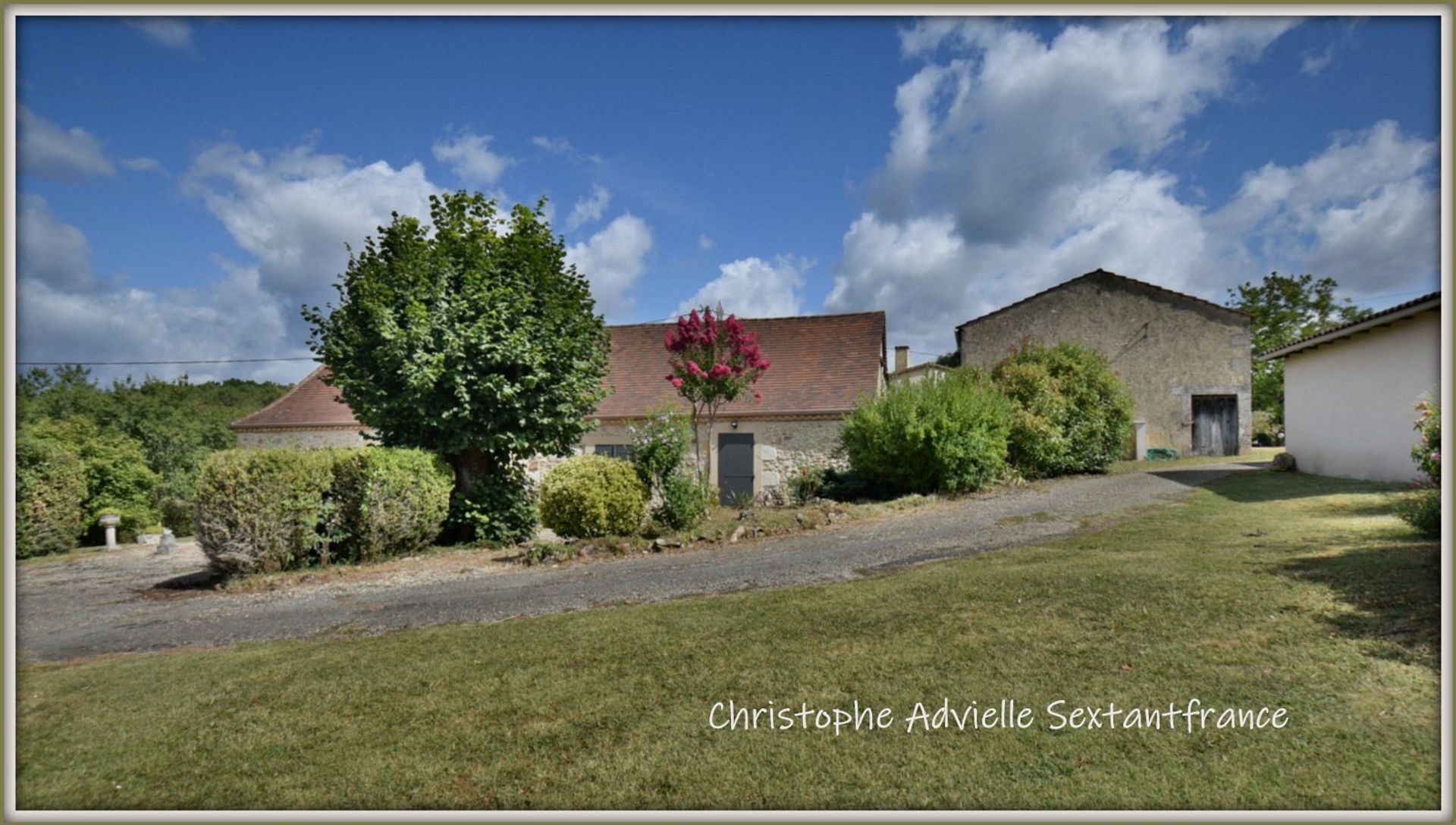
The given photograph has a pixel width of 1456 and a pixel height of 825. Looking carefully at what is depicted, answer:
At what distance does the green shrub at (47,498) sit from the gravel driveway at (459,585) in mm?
1984

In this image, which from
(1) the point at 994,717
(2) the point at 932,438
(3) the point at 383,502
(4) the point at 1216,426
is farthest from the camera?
(4) the point at 1216,426

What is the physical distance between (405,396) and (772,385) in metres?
10.2

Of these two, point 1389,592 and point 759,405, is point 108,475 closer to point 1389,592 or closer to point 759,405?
point 759,405

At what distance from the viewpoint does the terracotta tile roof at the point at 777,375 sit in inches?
695

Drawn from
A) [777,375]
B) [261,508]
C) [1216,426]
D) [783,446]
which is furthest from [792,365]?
[1216,426]

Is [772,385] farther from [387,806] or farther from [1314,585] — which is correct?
[387,806]

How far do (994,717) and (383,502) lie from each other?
8.42 meters

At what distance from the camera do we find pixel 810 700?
11.5 ft

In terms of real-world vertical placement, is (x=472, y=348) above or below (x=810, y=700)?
above

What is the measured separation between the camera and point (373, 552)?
365 inches

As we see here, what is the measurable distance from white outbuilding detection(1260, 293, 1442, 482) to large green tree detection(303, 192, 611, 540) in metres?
11.8

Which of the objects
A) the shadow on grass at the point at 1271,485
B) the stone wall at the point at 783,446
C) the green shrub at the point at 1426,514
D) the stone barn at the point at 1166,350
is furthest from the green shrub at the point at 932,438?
the stone barn at the point at 1166,350

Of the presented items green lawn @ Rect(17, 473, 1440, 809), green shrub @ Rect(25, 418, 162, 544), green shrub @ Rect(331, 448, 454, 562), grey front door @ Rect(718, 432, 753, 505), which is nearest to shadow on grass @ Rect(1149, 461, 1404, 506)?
green lawn @ Rect(17, 473, 1440, 809)

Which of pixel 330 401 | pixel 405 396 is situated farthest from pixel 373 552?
pixel 330 401
